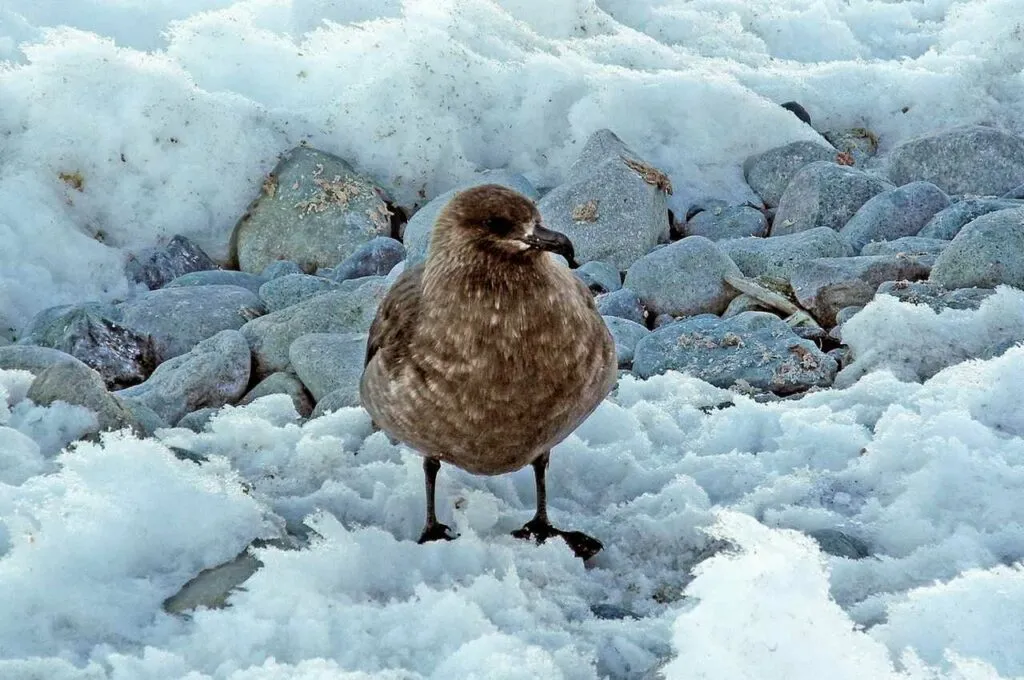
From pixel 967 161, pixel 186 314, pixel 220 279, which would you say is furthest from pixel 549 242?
pixel 967 161

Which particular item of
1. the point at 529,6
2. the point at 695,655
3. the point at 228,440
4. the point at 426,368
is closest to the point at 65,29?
the point at 529,6

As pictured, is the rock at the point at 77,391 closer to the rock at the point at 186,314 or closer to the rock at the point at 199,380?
the rock at the point at 199,380

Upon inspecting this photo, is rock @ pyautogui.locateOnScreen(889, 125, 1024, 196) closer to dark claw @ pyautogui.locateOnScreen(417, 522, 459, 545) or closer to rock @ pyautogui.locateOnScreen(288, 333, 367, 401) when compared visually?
rock @ pyautogui.locateOnScreen(288, 333, 367, 401)

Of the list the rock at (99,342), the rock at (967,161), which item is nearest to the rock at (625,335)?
the rock at (99,342)

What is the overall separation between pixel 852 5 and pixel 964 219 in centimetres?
657

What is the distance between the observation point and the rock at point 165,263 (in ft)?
24.9

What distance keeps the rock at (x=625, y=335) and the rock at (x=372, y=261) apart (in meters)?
1.90

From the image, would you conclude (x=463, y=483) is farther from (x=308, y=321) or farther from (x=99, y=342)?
(x=99, y=342)

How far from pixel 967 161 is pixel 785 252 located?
2.08 m

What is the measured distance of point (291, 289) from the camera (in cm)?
688

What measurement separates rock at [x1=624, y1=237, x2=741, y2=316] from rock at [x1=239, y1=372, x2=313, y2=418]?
2096mm

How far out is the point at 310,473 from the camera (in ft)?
14.2

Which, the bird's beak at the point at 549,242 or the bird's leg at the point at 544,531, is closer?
the bird's beak at the point at 549,242

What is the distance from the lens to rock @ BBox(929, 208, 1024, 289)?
210 inches
